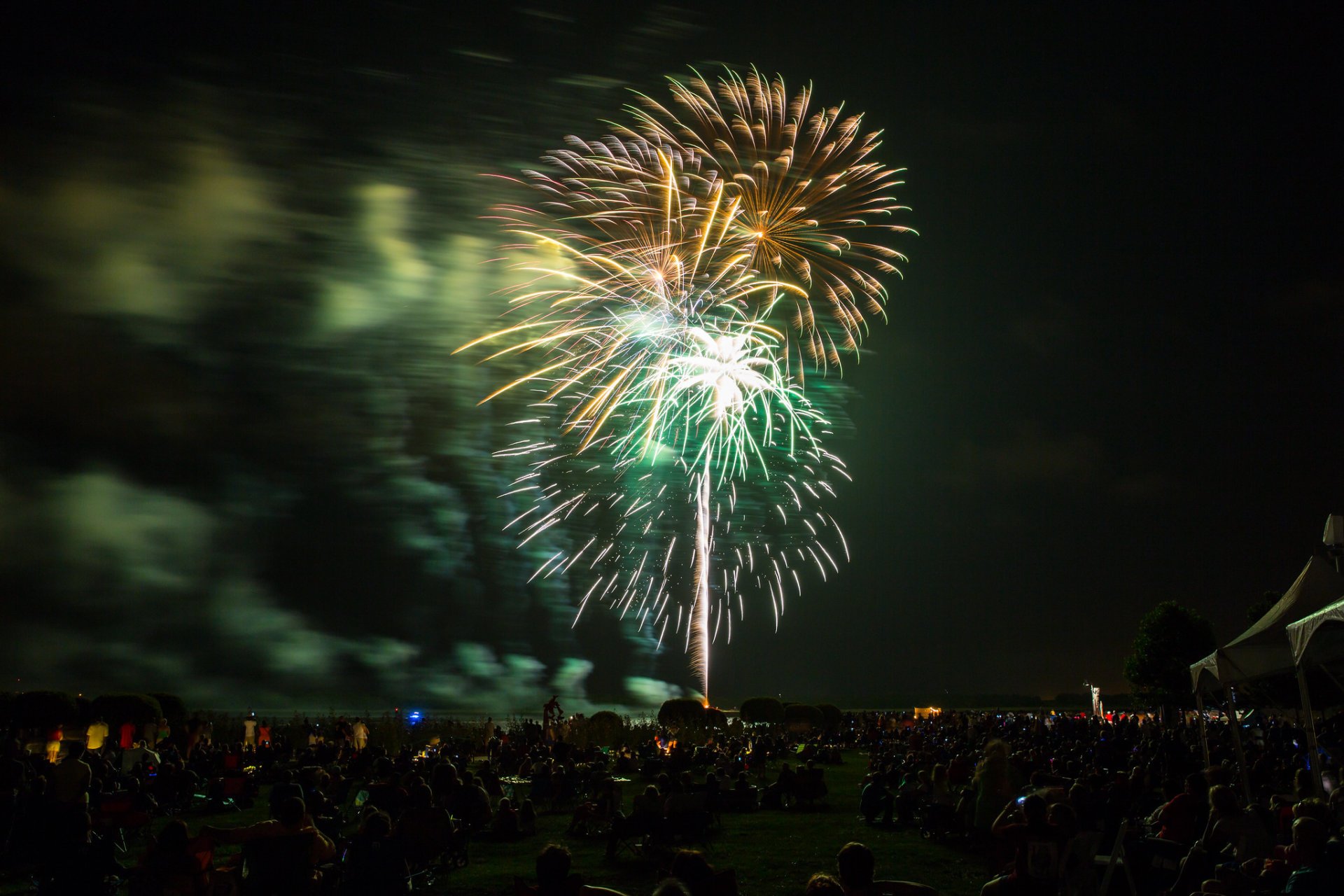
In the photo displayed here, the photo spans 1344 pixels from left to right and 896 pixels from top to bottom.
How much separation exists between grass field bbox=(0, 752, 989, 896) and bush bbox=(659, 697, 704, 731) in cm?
3079

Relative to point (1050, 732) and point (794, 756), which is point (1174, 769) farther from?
point (794, 756)

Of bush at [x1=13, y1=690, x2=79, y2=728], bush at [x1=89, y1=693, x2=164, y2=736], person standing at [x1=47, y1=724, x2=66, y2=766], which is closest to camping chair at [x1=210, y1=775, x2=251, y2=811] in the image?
person standing at [x1=47, y1=724, x2=66, y2=766]

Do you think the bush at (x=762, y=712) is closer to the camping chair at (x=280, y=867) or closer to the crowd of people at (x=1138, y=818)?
the crowd of people at (x=1138, y=818)

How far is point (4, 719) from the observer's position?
118 feet

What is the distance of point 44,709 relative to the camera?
119 ft

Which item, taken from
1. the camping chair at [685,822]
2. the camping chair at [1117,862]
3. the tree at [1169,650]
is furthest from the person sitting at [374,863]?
the tree at [1169,650]

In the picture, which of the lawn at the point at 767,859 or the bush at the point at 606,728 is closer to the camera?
the lawn at the point at 767,859

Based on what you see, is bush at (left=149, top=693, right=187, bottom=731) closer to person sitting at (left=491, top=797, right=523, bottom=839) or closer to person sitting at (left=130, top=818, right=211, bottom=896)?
person sitting at (left=491, top=797, right=523, bottom=839)

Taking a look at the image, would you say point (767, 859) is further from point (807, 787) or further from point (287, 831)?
point (287, 831)

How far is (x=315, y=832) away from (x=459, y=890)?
4306 mm

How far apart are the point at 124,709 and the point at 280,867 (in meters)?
38.1

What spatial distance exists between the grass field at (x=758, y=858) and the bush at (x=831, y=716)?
122 feet

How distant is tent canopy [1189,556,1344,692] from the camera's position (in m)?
12.2

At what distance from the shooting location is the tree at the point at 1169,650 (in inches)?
2340
